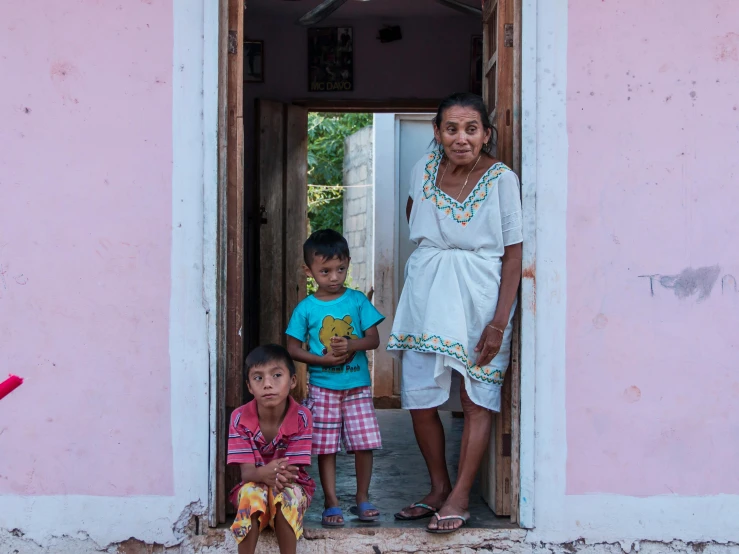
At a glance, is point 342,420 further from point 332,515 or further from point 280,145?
point 280,145

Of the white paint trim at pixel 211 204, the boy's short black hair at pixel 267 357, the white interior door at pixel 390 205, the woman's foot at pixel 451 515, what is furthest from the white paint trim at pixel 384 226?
the boy's short black hair at pixel 267 357

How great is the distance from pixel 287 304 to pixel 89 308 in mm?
3368

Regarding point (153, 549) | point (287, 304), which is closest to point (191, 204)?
point (153, 549)

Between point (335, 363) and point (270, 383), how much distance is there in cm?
45

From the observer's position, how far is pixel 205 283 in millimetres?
3236

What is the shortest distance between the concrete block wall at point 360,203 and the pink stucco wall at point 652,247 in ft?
16.0

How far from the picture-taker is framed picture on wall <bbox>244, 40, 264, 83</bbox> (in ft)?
21.4

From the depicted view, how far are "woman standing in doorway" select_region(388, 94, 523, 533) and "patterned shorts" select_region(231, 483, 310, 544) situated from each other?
0.56 meters

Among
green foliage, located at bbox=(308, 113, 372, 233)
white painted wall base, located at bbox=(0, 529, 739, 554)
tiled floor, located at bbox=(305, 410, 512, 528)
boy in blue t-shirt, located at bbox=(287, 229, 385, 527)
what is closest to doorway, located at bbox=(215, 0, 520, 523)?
tiled floor, located at bbox=(305, 410, 512, 528)

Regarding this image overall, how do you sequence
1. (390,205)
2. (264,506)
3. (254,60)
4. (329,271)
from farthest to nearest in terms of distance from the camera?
(390,205), (254,60), (329,271), (264,506)

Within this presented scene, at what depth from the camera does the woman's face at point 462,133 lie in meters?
3.26

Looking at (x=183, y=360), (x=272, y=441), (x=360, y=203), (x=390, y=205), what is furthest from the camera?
(x=360, y=203)

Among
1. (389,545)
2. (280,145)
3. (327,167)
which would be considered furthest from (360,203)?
(389,545)

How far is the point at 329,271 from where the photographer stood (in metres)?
3.48
